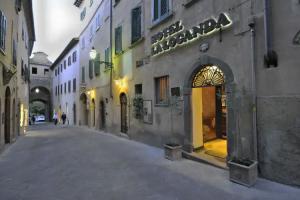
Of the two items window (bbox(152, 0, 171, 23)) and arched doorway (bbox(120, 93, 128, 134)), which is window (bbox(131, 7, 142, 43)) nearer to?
window (bbox(152, 0, 171, 23))

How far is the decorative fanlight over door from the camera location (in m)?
7.32

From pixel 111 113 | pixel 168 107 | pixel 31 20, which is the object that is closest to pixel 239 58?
pixel 168 107

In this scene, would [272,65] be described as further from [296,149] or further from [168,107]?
[168,107]

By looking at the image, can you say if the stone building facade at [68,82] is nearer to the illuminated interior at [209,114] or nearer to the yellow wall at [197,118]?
the illuminated interior at [209,114]

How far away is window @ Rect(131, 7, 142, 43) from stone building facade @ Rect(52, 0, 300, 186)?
50 mm

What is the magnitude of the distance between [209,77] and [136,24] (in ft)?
19.7

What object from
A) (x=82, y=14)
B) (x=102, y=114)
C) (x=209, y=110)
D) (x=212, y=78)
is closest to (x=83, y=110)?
(x=102, y=114)

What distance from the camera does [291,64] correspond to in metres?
5.23

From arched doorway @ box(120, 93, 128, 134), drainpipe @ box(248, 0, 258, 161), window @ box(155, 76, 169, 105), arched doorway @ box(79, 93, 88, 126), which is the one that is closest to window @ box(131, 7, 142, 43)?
window @ box(155, 76, 169, 105)

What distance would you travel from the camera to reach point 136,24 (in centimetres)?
1222

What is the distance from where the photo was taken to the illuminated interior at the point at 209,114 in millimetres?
7629

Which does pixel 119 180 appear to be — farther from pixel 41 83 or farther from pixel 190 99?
pixel 41 83

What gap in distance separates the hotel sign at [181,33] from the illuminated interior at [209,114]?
1105 millimetres

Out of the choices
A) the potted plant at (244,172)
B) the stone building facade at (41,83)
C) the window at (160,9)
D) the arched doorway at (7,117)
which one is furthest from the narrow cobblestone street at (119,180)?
the stone building facade at (41,83)
